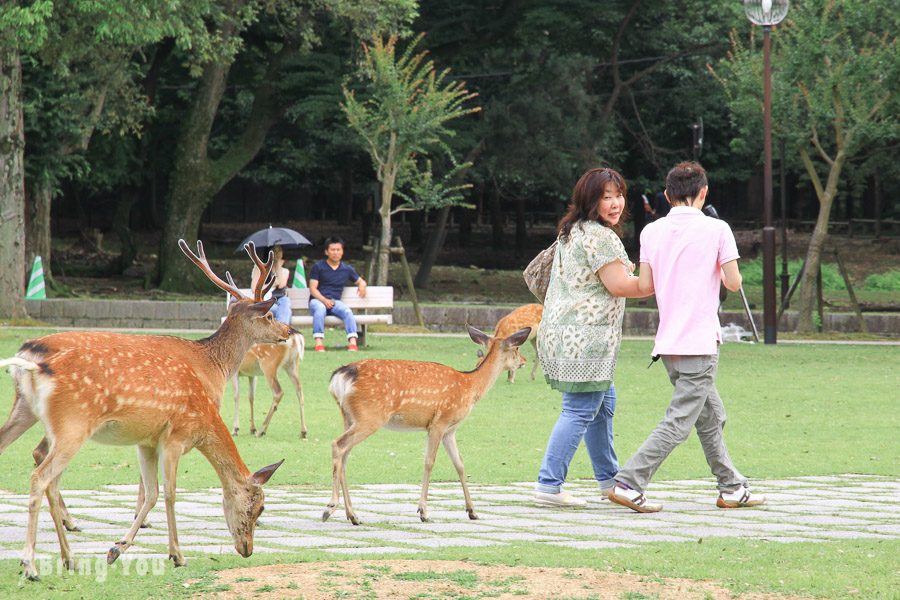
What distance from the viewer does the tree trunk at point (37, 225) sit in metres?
28.6

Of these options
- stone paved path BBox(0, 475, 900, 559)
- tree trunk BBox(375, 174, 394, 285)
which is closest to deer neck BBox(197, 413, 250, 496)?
stone paved path BBox(0, 475, 900, 559)

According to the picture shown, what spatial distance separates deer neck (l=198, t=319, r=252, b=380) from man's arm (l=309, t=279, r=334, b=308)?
11.4 m

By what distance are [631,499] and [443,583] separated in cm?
243

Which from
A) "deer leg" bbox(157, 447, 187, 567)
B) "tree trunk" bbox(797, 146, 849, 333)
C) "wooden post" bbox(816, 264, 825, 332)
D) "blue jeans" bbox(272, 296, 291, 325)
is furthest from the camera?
"tree trunk" bbox(797, 146, 849, 333)

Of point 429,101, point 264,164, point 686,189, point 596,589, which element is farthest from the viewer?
point 264,164

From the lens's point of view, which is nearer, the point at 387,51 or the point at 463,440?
the point at 463,440

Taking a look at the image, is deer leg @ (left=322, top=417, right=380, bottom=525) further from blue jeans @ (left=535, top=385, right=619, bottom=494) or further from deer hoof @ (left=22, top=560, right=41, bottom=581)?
deer hoof @ (left=22, top=560, right=41, bottom=581)

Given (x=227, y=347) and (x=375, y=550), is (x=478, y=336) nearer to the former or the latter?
(x=227, y=347)

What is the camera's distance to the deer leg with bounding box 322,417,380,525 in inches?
283

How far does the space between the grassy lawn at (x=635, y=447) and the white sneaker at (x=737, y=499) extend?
125 cm

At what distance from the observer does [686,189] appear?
7.96 meters

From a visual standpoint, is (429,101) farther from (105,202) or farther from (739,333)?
(105,202)

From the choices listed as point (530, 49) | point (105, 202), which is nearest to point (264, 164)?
point (105, 202)

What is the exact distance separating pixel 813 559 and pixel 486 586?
1599mm
